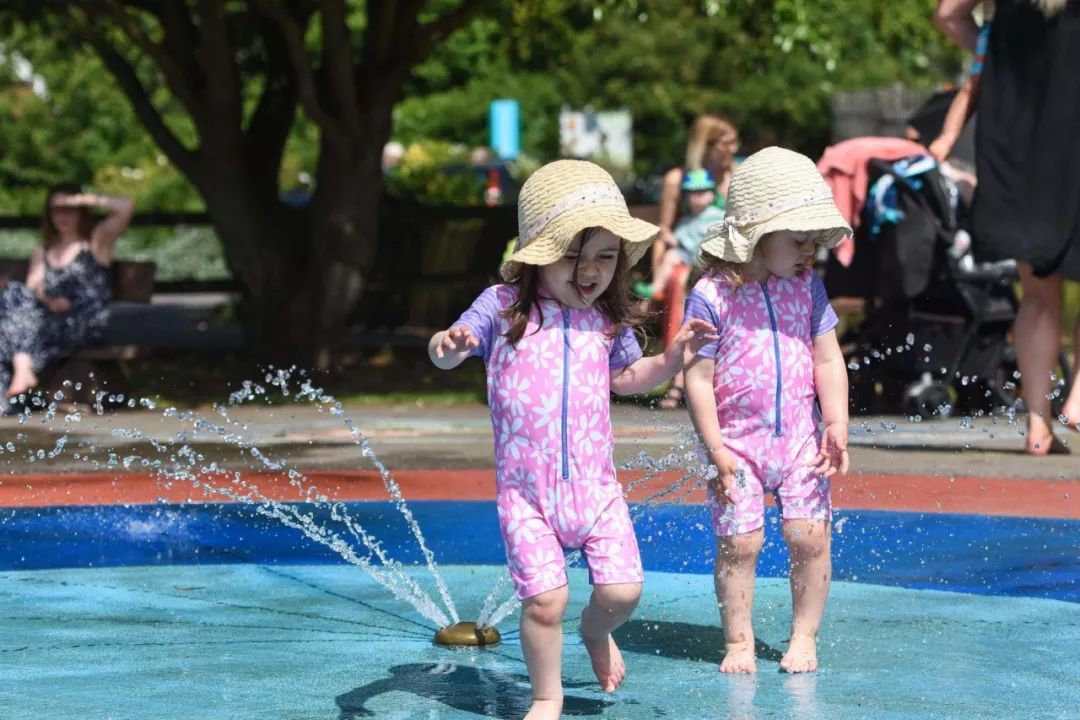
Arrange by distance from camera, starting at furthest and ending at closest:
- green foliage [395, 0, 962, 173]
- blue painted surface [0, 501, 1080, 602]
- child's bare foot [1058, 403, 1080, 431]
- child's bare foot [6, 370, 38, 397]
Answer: green foliage [395, 0, 962, 173]
child's bare foot [6, 370, 38, 397]
child's bare foot [1058, 403, 1080, 431]
blue painted surface [0, 501, 1080, 602]

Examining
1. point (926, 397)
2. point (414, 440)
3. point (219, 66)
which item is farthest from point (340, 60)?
point (926, 397)

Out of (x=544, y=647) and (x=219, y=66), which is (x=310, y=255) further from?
(x=544, y=647)

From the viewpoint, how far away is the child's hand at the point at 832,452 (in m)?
4.51

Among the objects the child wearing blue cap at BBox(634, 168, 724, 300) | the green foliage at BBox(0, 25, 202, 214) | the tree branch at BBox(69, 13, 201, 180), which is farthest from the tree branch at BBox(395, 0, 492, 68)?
the green foliage at BBox(0, 25, 202, 214)

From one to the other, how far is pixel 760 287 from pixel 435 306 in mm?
11258

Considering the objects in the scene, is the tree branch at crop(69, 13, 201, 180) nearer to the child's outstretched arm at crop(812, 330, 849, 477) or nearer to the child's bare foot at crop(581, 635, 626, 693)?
the child's outstretched arm at crop(812, 330, 849, 477)

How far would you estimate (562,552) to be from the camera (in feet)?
13.3

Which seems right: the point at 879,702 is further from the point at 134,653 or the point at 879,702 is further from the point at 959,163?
the point at 959,163

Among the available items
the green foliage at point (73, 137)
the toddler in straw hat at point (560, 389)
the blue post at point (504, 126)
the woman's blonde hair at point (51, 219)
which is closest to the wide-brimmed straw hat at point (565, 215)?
the toddler in straw hat at point (560, 389)

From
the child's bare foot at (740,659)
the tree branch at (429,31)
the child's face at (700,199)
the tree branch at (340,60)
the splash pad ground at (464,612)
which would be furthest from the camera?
the tree branch at (429,31)

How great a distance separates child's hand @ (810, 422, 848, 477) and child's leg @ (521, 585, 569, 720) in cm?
84

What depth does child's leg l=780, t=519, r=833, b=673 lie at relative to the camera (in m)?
4.57

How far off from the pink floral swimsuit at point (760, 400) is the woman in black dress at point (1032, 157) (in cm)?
307

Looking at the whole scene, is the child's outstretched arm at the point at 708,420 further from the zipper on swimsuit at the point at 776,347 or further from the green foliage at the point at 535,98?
the green foliage at the point at 535,98
